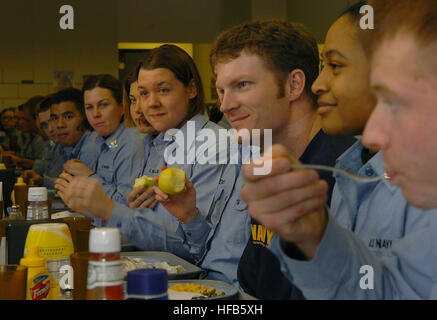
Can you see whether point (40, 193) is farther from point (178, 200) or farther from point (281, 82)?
point (281, 82)

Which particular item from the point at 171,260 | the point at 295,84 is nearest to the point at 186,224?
the point at 171,260

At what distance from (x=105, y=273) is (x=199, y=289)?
0.53m

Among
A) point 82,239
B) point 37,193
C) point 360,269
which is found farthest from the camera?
point 37,193

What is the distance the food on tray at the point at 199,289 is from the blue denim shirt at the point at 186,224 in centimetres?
30

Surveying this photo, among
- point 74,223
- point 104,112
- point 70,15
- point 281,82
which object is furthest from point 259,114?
point 70,15

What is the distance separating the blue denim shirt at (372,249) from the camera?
30.0 inches

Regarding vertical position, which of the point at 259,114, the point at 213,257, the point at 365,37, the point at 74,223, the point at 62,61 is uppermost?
the point at 62,61

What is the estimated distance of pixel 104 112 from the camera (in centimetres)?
293

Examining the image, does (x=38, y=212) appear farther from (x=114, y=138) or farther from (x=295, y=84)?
(x=114, y=138)

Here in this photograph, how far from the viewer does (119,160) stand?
9.02 ft

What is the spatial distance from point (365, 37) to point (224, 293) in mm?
600

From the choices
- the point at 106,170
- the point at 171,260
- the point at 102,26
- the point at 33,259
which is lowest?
the point at 171,260

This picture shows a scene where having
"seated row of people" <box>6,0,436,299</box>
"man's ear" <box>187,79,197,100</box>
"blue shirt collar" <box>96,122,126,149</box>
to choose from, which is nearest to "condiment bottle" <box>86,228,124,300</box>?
"seated row of people" <box>6,0,436,299</box>

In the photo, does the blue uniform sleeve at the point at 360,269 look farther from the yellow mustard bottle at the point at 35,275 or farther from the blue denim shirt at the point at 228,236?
the blue denim shirt at the point at 228,236
